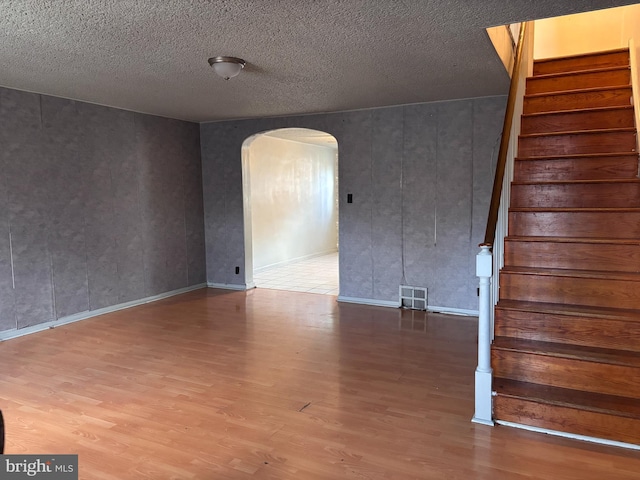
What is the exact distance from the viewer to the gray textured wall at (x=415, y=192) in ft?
16.6

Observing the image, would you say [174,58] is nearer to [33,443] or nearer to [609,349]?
[33,443]

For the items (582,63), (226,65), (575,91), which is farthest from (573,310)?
(582,63)

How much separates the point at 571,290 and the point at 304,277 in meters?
5.00

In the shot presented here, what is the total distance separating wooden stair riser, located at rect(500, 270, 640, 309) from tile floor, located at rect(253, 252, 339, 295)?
3396 mm

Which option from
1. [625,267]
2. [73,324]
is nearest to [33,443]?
[73,324]

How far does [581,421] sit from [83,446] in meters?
2.66

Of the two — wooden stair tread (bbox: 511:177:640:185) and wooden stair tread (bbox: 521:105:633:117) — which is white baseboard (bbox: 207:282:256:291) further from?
wooden stair tread (bbox: 521:105:633:117)

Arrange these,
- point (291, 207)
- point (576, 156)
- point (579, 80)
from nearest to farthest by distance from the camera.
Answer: point (576, 156) → point (579, 80) → point (291, 207)

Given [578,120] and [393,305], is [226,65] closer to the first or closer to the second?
[578,120]

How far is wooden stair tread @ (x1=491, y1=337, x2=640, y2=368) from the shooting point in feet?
8.48

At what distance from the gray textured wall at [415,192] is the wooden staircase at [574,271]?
2.44 ft

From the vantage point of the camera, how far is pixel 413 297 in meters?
5.48

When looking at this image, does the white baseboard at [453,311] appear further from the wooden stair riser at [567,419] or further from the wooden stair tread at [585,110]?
the wooden stair riser at [567,419]

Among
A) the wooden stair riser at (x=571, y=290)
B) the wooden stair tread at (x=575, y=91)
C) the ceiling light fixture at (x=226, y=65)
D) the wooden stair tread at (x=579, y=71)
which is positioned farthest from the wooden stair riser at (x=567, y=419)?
the wooden stair tread at (x=579, y=71)
